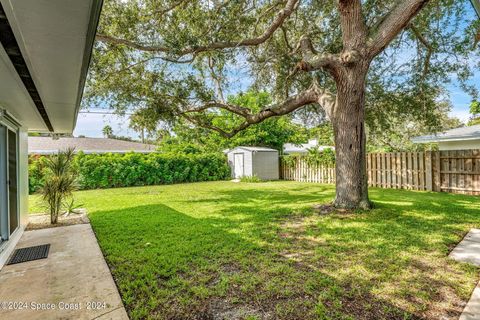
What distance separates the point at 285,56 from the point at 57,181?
7.68 metres

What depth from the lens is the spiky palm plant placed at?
21.4 feet

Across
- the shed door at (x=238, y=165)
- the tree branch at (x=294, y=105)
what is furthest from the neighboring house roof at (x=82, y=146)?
the tree branch at (x=294, y=105)

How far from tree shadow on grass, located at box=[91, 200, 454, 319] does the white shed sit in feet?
38.0

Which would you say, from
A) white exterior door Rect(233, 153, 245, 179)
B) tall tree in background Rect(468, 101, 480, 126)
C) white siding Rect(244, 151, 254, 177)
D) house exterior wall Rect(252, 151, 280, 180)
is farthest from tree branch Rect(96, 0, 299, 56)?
tall tree in background Rect(468, 101, 480, 126)

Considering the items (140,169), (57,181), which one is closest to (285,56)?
(57,181)

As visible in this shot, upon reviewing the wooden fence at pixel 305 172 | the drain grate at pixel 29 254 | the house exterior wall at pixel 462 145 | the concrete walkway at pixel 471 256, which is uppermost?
the house exterior wall at pixel 462 145

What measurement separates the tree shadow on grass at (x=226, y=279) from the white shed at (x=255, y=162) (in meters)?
11.6

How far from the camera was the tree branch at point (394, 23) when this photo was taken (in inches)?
227

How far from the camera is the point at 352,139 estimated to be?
6.72m

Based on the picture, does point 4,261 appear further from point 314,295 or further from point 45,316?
point 314,295

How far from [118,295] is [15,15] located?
8.80 ft

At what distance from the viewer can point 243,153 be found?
17.7m

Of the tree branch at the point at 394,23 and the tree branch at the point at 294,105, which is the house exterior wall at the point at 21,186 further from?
the tree branch at the point at 394,23

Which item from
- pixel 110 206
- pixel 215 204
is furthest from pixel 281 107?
pixel 110 206
